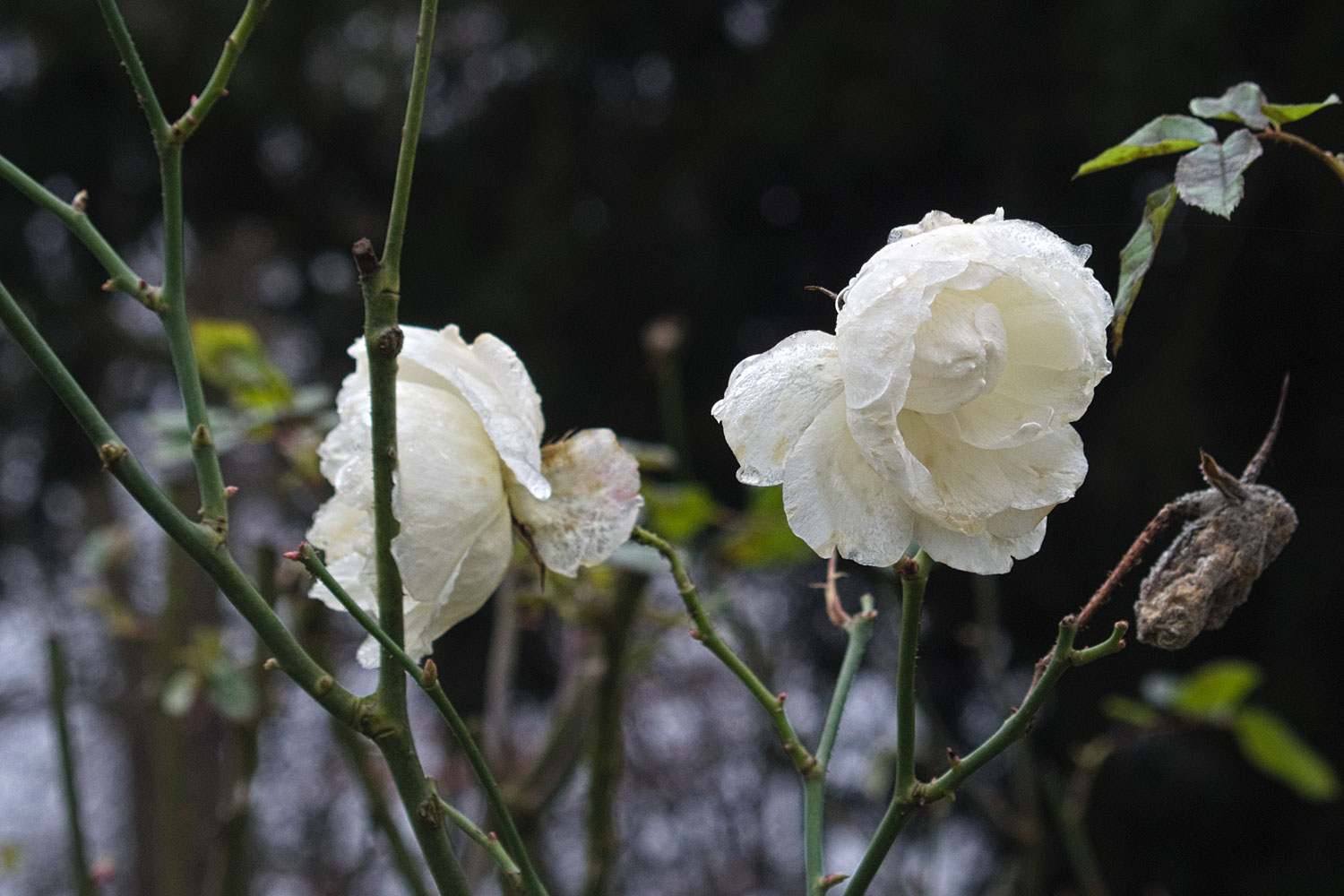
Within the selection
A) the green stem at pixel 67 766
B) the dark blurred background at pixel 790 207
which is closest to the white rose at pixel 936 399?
the green stem at pixel 67 766

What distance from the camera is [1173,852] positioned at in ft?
7.11

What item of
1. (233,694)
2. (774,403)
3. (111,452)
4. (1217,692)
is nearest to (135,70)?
(111,452)

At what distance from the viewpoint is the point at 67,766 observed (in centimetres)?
70

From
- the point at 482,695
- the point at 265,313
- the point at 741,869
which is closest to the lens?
the point at 482,695

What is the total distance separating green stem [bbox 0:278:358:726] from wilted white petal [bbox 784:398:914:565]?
6.4 inches

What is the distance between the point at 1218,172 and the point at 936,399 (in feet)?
0.54

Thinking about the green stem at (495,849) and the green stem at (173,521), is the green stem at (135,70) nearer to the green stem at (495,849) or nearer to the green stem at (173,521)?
the green stem at (173,521)

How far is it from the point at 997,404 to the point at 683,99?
2211mm

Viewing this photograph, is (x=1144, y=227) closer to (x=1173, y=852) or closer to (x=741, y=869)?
(x=1173, y=852)

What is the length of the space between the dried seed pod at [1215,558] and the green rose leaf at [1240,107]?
0.49 ft

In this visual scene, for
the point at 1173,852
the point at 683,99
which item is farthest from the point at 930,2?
the point at 1173,852

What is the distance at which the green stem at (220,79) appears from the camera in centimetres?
39

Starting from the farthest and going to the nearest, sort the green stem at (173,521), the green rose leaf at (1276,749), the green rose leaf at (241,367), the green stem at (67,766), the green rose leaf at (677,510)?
the green rose leaf at (1276,749), the green rose leaf at (241,367), the green rose leaf at (677,510), the green stem at (67,766), the green stem at (173,521)

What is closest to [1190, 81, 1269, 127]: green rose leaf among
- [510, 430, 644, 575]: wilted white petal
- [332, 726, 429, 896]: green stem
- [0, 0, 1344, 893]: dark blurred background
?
[510, 430, 644, 575]: wilted white petal
